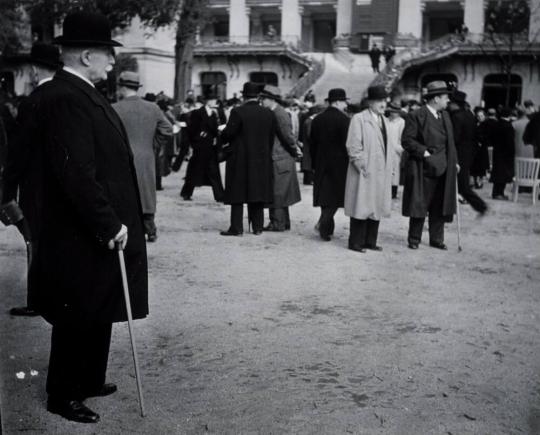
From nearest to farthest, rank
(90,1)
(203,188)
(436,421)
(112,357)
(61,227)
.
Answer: (61,227)
(436,421)
(112,357)
(203,188)
(90,1)

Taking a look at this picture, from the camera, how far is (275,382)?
4.70 metres

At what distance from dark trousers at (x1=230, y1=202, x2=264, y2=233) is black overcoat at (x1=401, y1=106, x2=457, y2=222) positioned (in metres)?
1.88

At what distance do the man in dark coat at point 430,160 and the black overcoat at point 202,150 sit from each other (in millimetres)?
4545

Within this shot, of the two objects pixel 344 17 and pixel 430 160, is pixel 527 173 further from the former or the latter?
pixel 344 17

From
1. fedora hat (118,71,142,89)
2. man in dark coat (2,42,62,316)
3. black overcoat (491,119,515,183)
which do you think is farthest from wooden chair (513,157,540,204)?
man in dark coat (2,42,62,316)

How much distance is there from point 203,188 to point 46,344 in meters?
10.7

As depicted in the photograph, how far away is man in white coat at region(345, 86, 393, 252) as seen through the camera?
29.5 feet

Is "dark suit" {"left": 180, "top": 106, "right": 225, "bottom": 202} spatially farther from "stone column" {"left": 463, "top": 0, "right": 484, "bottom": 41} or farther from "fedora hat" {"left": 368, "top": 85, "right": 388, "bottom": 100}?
"stone column" {"left": 463, "top": 0, "right": 484, "bottom": 41}

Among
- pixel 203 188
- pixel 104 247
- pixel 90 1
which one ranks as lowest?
pixel 203 188

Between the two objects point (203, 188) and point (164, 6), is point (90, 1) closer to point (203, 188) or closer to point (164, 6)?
point (164, 6)

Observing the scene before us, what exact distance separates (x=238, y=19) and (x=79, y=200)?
148ft

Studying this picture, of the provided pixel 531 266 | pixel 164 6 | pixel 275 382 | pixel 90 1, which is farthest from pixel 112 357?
pixel 164 6

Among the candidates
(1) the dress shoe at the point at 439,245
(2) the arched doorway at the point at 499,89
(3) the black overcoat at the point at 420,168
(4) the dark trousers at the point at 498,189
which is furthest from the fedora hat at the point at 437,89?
(2) the arched doorway at the point at 499,89

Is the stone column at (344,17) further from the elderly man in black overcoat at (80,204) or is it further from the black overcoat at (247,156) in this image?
the elderly man in black overcoat at (80,204)
